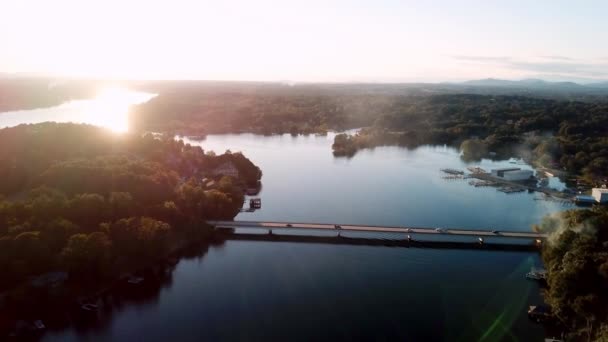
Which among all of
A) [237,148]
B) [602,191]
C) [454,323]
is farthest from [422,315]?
[237,148]

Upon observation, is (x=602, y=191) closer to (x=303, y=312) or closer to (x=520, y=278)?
(x=520, y=278)

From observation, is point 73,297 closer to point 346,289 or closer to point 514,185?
point 346,289

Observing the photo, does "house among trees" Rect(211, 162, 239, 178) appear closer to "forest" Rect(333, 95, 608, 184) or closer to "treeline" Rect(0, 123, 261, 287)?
"treeline" Rect(0, 123, 261, 287)

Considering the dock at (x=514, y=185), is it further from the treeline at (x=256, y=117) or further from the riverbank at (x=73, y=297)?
the treeline at (x=256, y=117)

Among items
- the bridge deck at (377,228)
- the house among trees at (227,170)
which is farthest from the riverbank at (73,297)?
the house among trees at (227,170)

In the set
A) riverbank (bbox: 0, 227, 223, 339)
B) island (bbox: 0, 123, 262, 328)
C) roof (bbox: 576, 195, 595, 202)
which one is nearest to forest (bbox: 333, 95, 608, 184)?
roof (bbox: 576, 195, 595, 202)
